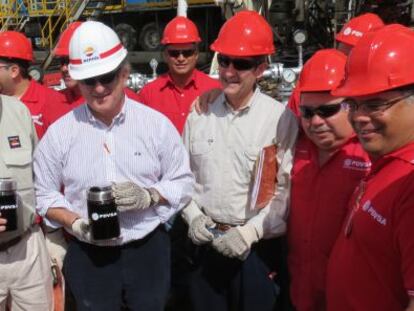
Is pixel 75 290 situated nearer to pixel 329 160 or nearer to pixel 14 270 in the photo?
pixel 14 270

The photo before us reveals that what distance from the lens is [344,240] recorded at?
6.41ft

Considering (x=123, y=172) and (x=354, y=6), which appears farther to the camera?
(x=354, y=6)

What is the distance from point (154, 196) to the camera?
2436 millimetres

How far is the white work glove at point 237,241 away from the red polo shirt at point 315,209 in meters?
0.23

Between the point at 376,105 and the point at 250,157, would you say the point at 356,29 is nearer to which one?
the point at 250,157

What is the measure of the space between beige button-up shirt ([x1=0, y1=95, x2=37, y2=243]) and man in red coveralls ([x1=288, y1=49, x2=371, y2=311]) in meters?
1.41

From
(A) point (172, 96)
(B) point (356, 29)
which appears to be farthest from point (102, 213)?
(B) point (356, 29)

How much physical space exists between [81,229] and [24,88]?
6.93 ft

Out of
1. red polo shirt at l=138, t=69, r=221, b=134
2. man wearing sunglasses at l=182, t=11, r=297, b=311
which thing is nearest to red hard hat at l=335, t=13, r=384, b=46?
red polo shirt at l=138, t=69, r=221, b=134

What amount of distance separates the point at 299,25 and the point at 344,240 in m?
12.0

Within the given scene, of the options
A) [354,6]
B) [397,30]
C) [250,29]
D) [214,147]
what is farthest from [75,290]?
[354,6]

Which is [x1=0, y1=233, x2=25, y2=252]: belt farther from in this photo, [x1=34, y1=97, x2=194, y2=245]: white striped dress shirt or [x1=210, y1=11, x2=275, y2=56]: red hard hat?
[x1=210, y1=11, x2=275, y2=56]: red hard hat

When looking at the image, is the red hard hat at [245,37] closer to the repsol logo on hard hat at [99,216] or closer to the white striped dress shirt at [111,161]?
the white striped dress shirt at [111,161]

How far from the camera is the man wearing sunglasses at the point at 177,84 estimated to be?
4406 millimetres
